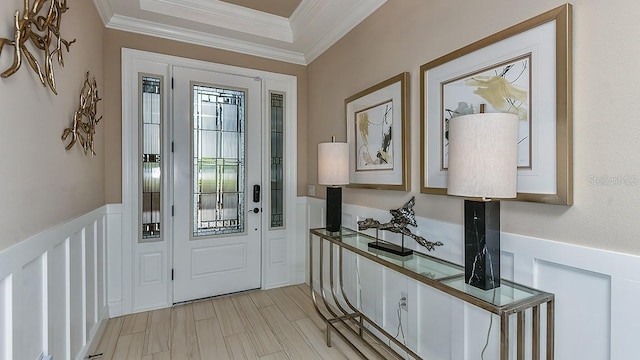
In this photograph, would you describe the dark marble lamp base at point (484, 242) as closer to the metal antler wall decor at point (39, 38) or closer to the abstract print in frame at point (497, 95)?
the abstract print in frame at point (497, 95)

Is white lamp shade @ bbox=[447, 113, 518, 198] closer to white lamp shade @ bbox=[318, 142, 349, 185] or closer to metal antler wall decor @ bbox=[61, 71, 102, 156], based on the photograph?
white lamp shade @ bbox=[318, 142, 349, 185]

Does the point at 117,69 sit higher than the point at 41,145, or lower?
higher

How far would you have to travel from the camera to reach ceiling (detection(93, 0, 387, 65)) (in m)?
2.61

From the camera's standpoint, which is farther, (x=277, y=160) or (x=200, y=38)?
(x=277, y=160)

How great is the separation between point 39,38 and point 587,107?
2250mm

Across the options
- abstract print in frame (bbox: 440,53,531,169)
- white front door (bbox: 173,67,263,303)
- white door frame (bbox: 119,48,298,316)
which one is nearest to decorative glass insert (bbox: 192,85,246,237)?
white front door (bbox: 173,67,263,303)

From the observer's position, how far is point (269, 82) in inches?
136

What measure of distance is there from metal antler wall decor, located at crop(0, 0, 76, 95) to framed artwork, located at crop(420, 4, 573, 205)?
193 cm

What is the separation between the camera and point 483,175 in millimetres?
1165

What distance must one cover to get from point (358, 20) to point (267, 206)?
2.09 m

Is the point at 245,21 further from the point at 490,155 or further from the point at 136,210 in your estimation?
the point at 490,155

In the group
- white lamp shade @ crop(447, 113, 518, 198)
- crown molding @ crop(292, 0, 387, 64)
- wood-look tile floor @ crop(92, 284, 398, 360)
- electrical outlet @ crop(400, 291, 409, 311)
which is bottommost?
wood-look tile floor @ crop(92, 284, 398, 360)

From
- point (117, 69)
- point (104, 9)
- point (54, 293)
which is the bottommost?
point (54, 293)

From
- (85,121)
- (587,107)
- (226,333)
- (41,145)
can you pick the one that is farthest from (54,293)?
(587,107)
